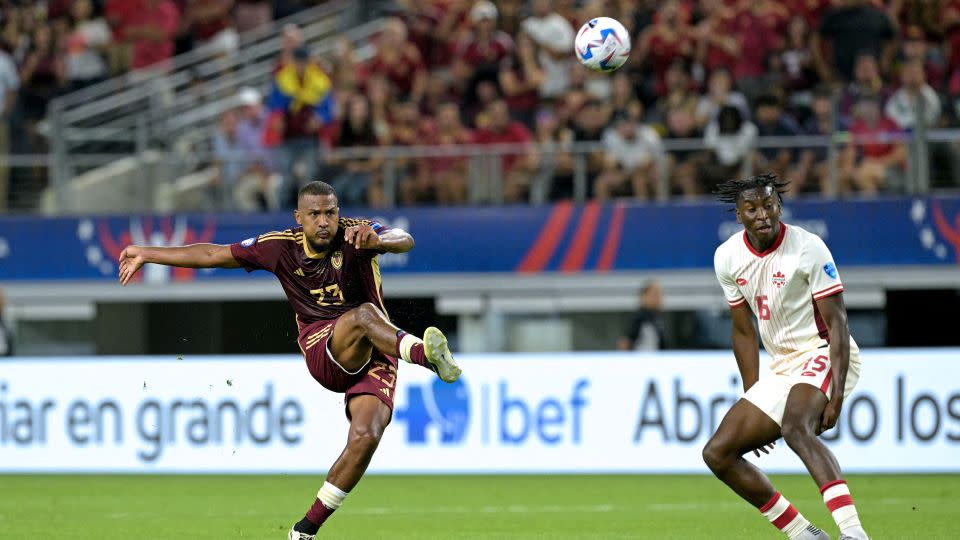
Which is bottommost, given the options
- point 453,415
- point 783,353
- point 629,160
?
point 453,415

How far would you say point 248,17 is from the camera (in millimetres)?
22797

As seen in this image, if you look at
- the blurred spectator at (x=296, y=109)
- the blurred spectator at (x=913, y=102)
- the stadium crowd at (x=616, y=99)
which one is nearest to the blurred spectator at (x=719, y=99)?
the stadium crowd at (x=616, y=99)

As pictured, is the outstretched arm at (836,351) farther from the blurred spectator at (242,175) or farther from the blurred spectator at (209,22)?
the blurred spectator at (209,22)

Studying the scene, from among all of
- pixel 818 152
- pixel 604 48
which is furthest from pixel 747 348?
pixel 818 152

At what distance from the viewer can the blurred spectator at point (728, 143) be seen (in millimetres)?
17094

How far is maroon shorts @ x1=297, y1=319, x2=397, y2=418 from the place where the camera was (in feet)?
30.3

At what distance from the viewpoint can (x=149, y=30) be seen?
21.8 meters

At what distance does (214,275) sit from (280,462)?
4349mm

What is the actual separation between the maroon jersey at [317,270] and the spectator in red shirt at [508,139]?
341 inches

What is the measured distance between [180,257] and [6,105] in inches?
482

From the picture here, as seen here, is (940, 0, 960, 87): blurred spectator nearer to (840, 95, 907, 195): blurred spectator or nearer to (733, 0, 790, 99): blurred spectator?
(840, 95, 907, 195): blurred spectator

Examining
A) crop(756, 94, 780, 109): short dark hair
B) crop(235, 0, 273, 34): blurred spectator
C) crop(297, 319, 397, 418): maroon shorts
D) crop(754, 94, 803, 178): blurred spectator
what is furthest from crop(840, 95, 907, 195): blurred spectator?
crop(235, 0, 273, 34): blurred spectator

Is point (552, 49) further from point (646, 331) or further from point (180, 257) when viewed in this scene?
point (180, 257)

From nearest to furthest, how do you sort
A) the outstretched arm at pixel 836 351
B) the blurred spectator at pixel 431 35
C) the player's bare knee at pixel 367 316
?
the outstretched arm at pixel 836 351 → the player's bare knee at pixel 367 316 → the blurred spectator at pixel 431 35
